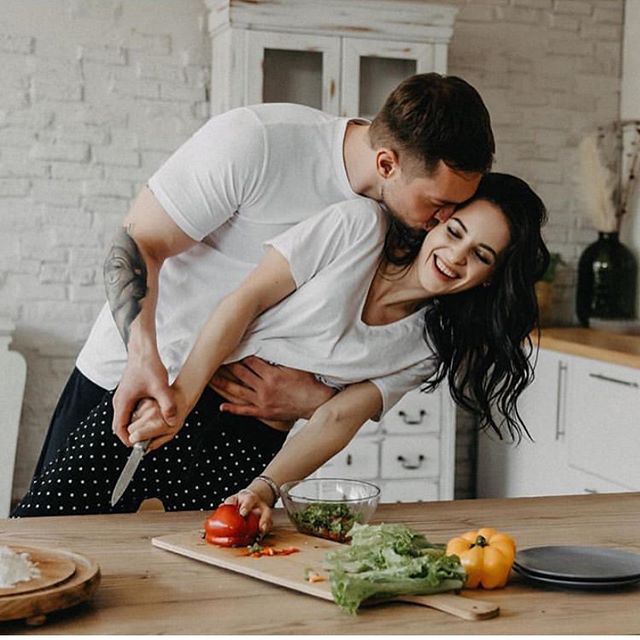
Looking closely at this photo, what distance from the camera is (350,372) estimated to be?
237 centimetres

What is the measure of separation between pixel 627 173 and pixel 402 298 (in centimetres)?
293

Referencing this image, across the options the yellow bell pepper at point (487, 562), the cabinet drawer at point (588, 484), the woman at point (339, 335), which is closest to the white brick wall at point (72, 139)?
the cabinet drawer at point (588, 484)

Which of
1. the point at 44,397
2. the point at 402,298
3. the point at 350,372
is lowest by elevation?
the point at 44,397

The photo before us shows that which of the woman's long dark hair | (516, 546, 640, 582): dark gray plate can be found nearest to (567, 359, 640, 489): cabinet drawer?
the woman's long dark hair

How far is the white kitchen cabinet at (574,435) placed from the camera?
400cm

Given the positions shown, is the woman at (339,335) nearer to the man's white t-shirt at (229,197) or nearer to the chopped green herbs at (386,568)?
the man's white t-shirt at (229,197)

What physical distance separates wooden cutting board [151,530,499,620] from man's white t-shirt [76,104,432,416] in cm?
63

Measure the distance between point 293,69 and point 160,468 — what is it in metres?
2.35

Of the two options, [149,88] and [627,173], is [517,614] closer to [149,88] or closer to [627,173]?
[149,88]

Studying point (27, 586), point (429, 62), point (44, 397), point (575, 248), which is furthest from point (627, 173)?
point (27, 586)

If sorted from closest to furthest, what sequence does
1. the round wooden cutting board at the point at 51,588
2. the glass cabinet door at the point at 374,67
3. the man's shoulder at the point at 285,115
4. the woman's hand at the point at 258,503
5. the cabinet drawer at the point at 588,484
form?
the round wooden cutting board at the point at 51,588 < the woman's hand at the point at 258,503 < the man's shoulder at the point at 285,115 < the cabinet drawer at the point at 588,484 < the glass cabinet door at the point at 374,67

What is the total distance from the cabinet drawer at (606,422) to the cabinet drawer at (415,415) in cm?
55

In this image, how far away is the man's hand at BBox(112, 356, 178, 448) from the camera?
2166mm

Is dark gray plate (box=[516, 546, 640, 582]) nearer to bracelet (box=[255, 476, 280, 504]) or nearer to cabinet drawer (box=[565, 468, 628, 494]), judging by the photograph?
bracelet (box=[255, 476, 280, 504])
